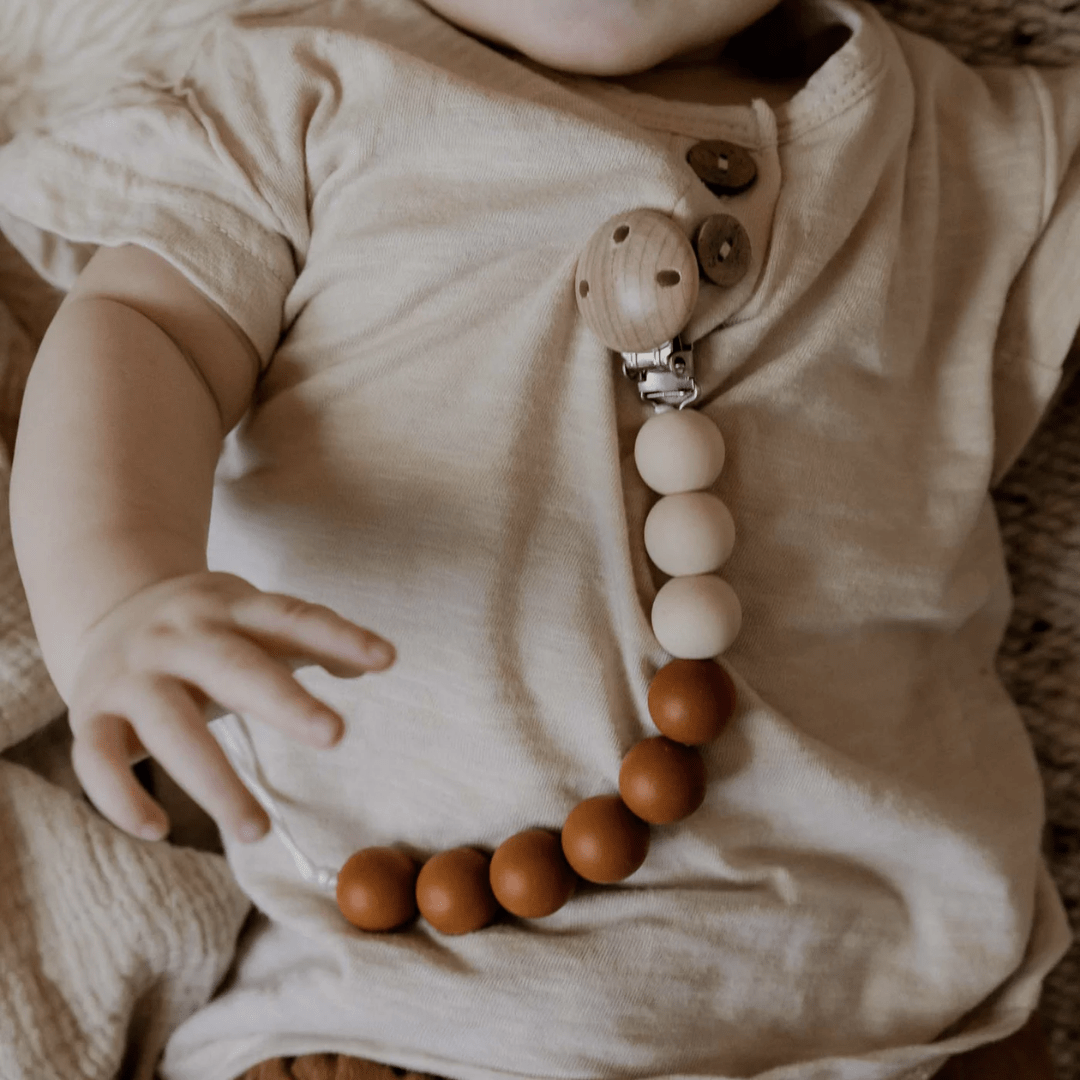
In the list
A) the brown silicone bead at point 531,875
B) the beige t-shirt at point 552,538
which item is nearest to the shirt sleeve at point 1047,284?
the beige t-shirt at point 552,538

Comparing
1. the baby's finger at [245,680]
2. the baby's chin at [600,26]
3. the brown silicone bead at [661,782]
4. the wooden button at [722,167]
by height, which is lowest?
the brown silicone bead at [661,782]

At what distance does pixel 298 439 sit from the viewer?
25.1 inches

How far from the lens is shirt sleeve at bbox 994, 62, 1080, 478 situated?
2.32 ft

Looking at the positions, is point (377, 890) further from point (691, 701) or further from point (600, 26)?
point (600, 26)

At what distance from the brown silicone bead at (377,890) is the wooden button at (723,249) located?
1.22 ft

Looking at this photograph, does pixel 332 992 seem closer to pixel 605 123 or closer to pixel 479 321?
pixel 479 321

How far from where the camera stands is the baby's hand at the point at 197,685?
37cm

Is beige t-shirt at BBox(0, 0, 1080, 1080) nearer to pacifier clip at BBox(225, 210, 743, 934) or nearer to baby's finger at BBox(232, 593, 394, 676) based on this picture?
pacifier clip at BBox(225, 210, 743, 934)

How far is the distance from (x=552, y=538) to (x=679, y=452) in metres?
0.08

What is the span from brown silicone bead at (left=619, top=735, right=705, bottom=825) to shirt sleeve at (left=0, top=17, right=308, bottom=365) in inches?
12.8

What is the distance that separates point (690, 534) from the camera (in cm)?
57

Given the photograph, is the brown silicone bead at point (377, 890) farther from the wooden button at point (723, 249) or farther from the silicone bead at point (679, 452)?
the wooden button at point (723, 249)

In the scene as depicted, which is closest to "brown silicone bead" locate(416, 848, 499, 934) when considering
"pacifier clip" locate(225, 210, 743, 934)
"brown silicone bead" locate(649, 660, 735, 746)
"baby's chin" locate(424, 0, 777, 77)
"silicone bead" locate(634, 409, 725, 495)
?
"pacifier clip" locate(225, 210, 743, 934)

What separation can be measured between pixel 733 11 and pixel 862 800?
1.55 ft
